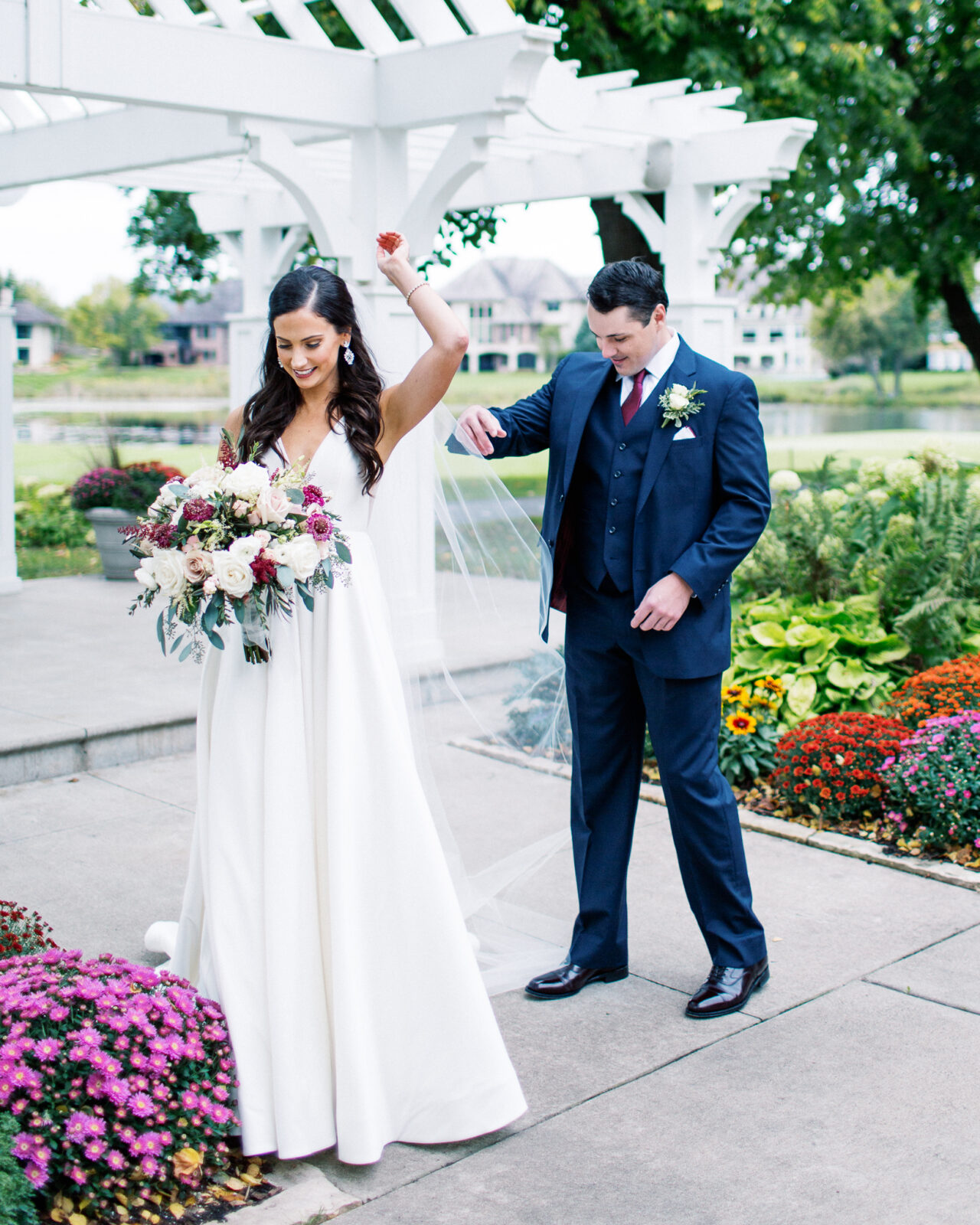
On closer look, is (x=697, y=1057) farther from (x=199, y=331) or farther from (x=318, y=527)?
(x=199, y=331)

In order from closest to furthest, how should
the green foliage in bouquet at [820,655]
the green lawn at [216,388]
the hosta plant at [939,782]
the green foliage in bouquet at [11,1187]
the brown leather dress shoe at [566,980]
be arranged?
the green foliage in bouquet at [11,1187], the brown leather dress shoe at [566,980], the hosta plant at [939,782], the green foliage in bouquet at [820,655], the green lawn at [216,388]

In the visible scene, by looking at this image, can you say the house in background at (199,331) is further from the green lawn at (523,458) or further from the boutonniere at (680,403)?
the boutonniere at (680,403)

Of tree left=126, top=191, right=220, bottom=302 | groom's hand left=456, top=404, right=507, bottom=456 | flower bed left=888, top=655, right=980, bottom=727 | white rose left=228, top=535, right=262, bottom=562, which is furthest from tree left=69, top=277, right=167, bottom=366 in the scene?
white rose left=228, top=535, right=262, bottom=562

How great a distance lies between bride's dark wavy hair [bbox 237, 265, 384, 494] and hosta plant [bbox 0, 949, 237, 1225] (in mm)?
1286

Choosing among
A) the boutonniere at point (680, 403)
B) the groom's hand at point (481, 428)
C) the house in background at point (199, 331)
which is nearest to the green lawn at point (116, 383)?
the house in background at point (199, 331)

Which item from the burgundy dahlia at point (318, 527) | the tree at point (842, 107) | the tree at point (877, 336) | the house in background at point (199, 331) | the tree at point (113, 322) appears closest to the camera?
the burgundy dahlia at point (318, 527)

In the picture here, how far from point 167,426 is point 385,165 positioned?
86.6 ft

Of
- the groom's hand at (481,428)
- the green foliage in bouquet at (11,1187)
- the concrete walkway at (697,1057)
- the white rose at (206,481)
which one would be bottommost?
the concrete walkway at (697,1057)

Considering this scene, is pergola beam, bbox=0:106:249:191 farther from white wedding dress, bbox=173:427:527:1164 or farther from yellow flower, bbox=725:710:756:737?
white wedding dress, bbox=173:427:527:1164

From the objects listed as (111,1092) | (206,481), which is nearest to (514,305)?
(206,481)

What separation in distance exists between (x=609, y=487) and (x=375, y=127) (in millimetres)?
4165

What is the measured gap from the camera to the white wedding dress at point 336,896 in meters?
2.96

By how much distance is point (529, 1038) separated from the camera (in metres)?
3.54

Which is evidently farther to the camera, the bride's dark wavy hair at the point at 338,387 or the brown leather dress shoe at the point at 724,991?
the brown leather dress shoe at the point at 724,991
